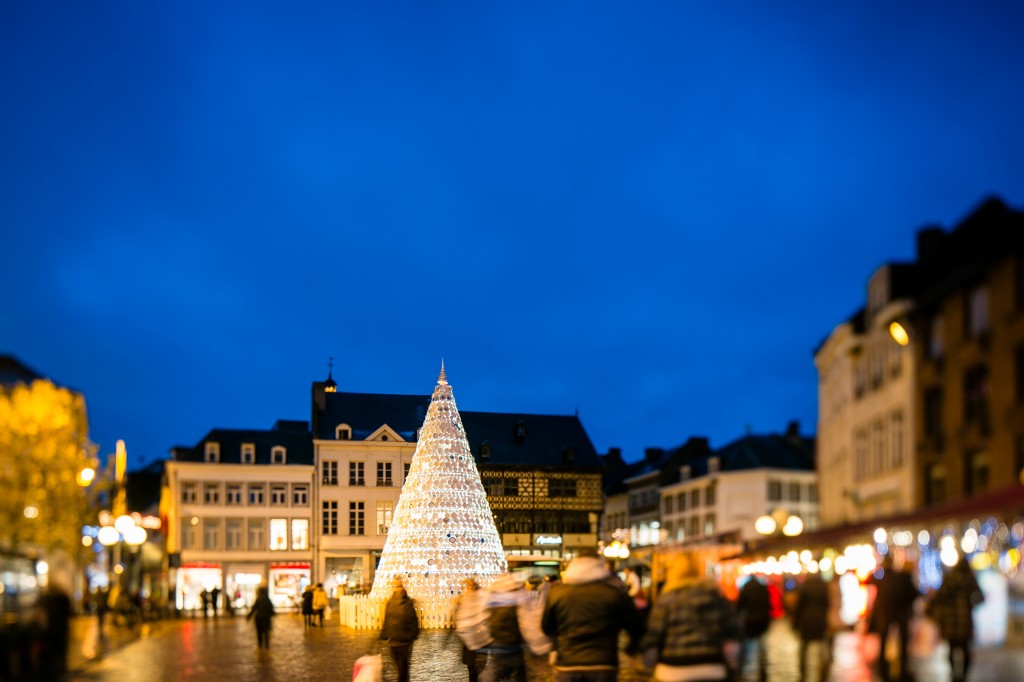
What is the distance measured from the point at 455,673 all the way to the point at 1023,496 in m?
17.7

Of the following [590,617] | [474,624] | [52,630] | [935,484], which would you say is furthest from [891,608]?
[52,630]

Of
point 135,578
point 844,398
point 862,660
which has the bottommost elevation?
point 135,578

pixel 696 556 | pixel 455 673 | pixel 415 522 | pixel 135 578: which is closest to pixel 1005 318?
pixel 696 556

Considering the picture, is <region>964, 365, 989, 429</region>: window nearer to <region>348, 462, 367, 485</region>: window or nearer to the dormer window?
<region>348, 462, 367, 485</region>: window

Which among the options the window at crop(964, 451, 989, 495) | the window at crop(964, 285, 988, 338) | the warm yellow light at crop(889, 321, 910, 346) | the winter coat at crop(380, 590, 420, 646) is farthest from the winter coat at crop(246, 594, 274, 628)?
the window at crop(964, 285, 988, 338)

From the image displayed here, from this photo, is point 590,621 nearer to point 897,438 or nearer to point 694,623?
point 694,623

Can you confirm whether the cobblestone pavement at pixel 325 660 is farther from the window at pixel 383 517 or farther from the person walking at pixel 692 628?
the window at pixel 383 517

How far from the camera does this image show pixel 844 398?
10.2m

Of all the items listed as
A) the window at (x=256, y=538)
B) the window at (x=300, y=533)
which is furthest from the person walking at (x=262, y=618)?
the window at (x=256, y=538)

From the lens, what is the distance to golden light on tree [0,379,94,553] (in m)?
14.5

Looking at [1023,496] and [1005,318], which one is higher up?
[1005,318]

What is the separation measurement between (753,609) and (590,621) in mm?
1859

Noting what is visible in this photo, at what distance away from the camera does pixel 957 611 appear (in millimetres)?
9305

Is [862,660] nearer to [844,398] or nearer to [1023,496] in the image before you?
[844,398]
